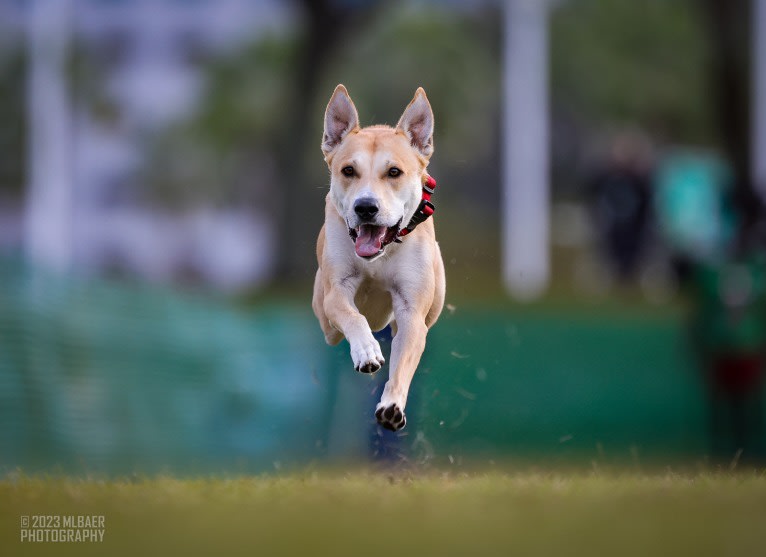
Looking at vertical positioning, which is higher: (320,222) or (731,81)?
(731,81)

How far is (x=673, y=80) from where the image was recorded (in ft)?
117

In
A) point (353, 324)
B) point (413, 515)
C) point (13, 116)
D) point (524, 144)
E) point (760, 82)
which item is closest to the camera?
point (353, 324)

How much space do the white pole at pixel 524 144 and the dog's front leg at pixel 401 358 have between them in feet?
59.1

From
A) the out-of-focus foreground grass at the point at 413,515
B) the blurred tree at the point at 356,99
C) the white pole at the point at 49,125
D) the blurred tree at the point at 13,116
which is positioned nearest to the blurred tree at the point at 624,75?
the blurred tree at the point at 356,99

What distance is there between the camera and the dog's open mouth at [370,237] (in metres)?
4.19

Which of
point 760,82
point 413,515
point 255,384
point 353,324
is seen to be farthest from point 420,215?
point 760,82

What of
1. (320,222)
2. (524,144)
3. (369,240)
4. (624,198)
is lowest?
(369,240)

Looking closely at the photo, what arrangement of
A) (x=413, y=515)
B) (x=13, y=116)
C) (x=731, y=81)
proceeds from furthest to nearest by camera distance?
(x=13, y=116)
(x=731, y=81)
(x=413, y=515)

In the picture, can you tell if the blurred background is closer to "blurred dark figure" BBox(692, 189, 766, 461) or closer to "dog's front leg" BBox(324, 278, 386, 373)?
"blurred dark figure" BBox(692, 189, 766, 461)

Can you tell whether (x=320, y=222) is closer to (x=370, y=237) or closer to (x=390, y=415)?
(x=370, y=237)

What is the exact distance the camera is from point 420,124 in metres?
4.38

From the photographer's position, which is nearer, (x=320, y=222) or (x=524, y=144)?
(x=320, y=222)

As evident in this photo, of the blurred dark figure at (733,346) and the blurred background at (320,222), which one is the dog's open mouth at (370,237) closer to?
the blurred background at (320,222)

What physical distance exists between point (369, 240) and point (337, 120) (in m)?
0.49
